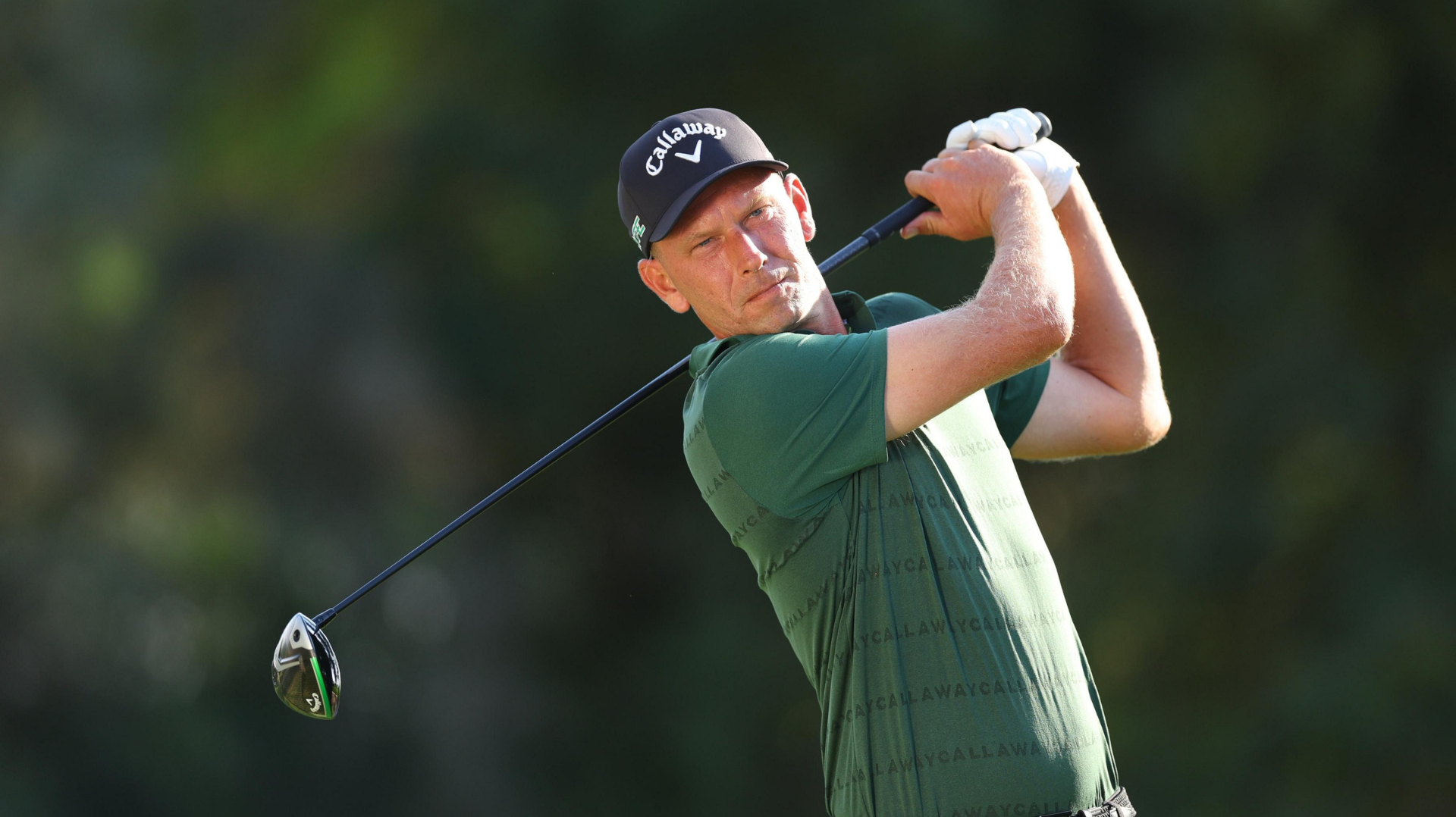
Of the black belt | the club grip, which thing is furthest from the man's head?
the black belt

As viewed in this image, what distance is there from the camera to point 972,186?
2039 mm

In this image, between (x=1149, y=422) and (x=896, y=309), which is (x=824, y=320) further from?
(x=1149, y=422)

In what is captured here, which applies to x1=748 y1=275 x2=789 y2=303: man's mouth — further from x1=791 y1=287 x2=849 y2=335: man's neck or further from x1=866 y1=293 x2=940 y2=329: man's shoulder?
x1=866 y1=293 x2=940 y2=329: man's shoulder

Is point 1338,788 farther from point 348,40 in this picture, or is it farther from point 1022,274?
point 348,40

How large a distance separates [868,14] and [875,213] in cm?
76

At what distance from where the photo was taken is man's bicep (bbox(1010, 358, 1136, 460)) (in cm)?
232

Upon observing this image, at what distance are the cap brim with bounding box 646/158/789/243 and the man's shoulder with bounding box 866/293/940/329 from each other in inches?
12.1

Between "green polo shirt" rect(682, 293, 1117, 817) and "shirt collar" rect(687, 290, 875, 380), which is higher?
"shirt collar" rect(687, 290, 875, 380)

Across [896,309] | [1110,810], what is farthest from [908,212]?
[1110,810]

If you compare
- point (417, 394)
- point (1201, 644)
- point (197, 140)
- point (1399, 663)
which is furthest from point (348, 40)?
point (1399, 663)

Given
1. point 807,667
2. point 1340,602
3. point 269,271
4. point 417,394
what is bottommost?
point 1340,602

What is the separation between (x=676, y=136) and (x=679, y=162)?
5 centimetres

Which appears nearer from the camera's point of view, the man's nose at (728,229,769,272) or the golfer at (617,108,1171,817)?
the golfer at (617,108,1171,817)

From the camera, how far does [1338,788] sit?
5609 millimetres
